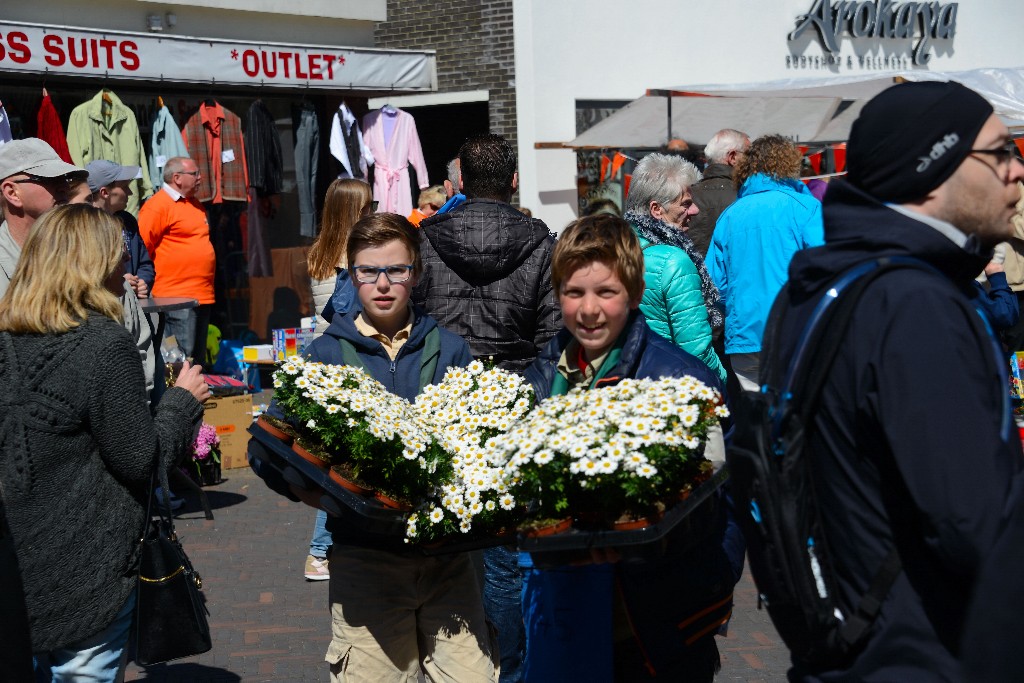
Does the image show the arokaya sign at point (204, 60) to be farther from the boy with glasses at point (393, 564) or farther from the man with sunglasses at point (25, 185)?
the boy with glasses at point (393, 564)

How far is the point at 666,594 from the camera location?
127 inches

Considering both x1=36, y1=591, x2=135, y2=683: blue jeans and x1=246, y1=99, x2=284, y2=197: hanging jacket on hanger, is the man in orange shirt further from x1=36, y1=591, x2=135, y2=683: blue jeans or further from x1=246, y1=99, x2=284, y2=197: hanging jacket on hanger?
x1=36, y1=591, x2=135, y2=683: blue jeans

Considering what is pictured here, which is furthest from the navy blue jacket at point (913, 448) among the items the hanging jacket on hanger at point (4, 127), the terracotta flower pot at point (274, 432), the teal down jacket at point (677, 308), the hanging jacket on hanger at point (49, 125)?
the hanging jacket on hanger at point (49, 125)

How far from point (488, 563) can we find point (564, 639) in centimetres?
153

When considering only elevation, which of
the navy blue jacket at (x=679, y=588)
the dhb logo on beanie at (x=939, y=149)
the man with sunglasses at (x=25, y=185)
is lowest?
the navy blue jacket at (x=679, y=588)

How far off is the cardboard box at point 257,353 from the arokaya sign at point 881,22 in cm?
1144

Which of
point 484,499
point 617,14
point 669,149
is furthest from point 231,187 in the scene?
point 484,499

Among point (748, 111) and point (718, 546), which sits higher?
point (748, 111)

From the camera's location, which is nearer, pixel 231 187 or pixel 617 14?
pixel 231 187

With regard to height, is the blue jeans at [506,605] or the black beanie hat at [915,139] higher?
the black beanie hat at [915,139]

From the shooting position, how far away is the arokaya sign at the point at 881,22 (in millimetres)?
20094

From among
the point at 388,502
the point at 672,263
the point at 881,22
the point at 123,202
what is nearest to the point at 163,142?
the point at 123,202

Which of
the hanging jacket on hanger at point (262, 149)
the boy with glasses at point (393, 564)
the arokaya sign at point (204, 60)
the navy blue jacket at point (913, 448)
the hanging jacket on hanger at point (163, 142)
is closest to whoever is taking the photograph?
the navy blue jacket at point (913, 448)

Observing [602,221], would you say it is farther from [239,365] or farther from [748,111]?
[748,111]
